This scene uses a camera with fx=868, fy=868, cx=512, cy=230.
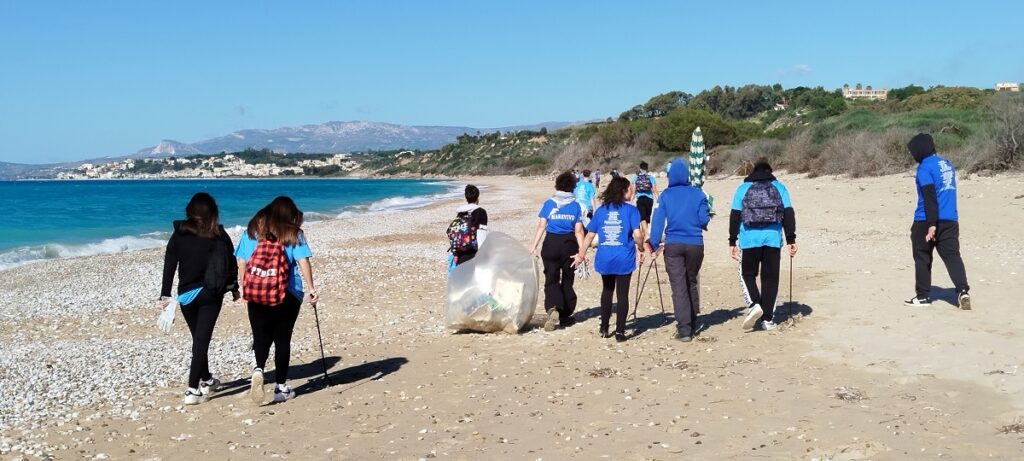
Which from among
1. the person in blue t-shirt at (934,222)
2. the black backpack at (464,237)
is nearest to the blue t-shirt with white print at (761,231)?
the person in blue t-shirt at (934,222)

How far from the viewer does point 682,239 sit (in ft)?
26.5

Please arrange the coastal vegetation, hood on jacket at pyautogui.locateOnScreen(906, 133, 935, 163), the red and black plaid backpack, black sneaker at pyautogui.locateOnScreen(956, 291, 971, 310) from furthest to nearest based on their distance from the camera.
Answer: the coastal vegetation, hood on jacket at pyautogui.locateOnScreen(906, 133, 935, 163), black sneaker at pyautogui.locateOnScreen(956, 291, 971, 310), the red and black plaid backpack

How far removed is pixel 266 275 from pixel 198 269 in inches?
26.0

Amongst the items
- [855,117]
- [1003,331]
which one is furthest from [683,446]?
[855,117]

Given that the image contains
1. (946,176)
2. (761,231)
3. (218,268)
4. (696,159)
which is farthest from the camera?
(696,159)

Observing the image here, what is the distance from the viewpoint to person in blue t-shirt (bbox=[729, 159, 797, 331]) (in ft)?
26.1

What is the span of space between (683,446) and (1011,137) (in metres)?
21.4

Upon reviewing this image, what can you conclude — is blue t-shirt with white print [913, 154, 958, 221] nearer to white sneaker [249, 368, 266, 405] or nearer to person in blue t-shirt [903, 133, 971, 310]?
person in blue t-shirt [903, 133, 971, 310]

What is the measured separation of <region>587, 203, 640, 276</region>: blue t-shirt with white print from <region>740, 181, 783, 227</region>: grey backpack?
39.8 inches

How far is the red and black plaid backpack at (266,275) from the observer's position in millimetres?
6293

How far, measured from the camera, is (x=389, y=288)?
12898mm

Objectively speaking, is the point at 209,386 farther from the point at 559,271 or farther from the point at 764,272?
the point at 764,272

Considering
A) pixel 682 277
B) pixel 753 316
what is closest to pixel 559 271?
pixel 682 277

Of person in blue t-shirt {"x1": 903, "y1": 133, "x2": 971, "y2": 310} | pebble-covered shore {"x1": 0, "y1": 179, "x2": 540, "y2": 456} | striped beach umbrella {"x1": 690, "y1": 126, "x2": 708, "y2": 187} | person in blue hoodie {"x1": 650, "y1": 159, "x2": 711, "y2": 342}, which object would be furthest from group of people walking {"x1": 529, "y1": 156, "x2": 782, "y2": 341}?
striped beach umbrella {"x1": 690, "y1": 126, "x2": 708, "y2": 187}
